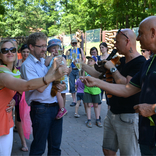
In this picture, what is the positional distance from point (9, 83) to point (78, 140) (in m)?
3.15

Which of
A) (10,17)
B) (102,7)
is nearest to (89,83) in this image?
(102,7)

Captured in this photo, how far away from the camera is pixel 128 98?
271 cm

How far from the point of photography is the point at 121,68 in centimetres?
285

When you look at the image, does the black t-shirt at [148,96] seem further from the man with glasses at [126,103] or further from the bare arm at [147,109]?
the man with glasses at [126,103]

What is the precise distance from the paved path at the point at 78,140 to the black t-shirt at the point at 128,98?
188cm

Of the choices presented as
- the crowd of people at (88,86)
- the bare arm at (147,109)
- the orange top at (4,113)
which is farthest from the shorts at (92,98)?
the bare arm at (147,109)

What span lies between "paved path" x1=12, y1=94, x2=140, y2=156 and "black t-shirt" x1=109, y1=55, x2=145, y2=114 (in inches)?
74.1

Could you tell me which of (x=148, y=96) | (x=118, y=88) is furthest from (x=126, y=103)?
(x=148, y=96)

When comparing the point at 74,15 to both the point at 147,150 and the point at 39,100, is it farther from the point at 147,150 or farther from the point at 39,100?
the point at 147,150

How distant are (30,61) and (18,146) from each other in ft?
8.42

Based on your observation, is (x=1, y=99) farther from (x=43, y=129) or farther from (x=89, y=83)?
(x=89, y=83)

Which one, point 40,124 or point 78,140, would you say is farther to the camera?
point 78,140

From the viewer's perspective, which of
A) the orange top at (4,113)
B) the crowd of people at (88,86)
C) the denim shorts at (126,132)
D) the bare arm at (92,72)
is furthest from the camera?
the bare arm at (92,72)

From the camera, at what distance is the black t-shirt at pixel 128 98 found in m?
2.59
